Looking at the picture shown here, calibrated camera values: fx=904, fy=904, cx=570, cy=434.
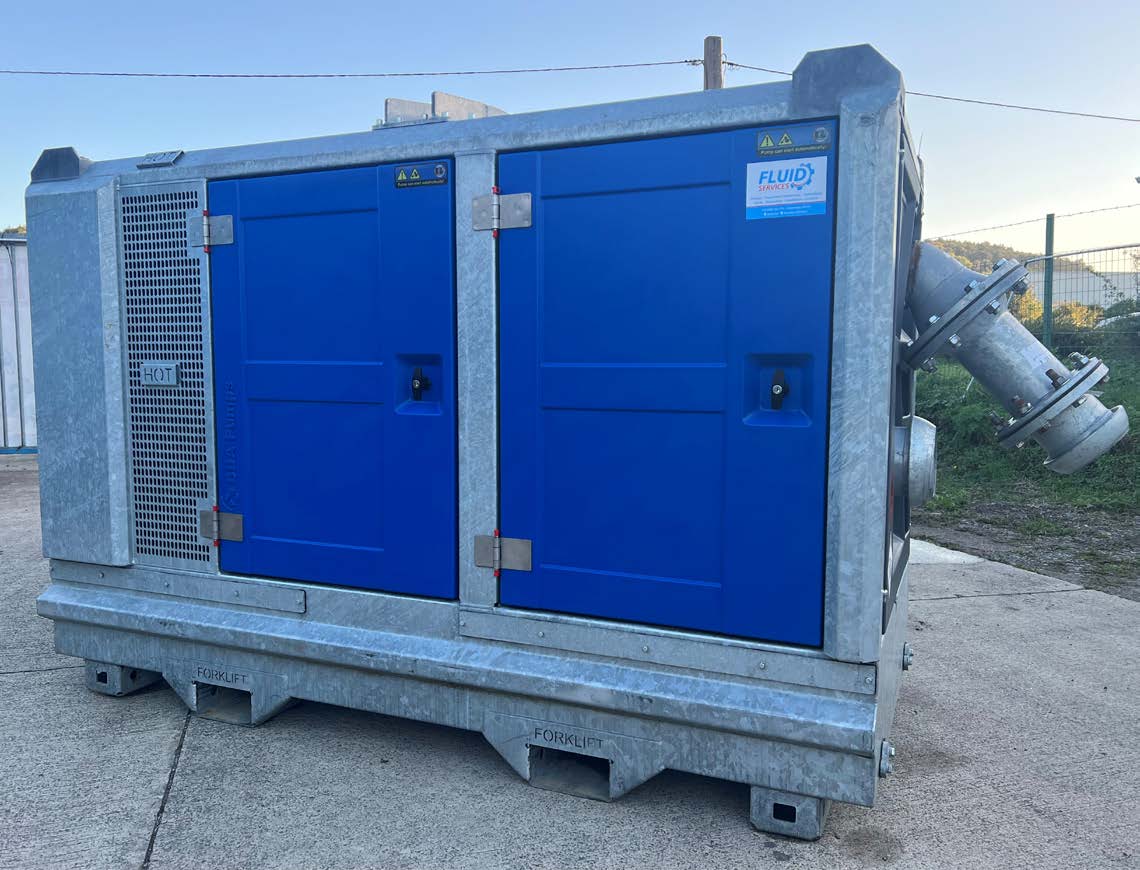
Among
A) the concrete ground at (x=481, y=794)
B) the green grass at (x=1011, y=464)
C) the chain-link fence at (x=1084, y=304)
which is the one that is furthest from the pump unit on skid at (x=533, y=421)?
the chain-link fence at (x=1084, y=304)

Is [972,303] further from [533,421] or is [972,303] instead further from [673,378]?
[533,421]

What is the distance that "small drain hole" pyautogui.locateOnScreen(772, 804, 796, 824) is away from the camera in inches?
103

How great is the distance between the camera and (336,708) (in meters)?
3.53

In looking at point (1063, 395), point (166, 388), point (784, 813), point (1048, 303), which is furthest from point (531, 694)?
point (1048, 303)

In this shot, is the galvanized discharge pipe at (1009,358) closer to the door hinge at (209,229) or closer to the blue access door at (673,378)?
the blue access door at (673,378)

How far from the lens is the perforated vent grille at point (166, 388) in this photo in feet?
11.0

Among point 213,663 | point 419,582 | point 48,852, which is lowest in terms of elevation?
point 48,852

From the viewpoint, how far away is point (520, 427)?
9.42 ft

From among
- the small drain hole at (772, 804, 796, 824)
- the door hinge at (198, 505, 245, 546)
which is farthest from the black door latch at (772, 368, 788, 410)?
the door hinge at (198, 505, 245, 546)

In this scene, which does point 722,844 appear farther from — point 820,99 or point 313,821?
point 820,99

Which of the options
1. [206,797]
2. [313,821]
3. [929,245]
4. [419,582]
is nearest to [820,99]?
[929,245]

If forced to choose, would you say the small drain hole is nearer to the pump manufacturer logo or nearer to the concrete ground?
the concrete ground

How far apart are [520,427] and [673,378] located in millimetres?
531

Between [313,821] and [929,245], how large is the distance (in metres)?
2.75
